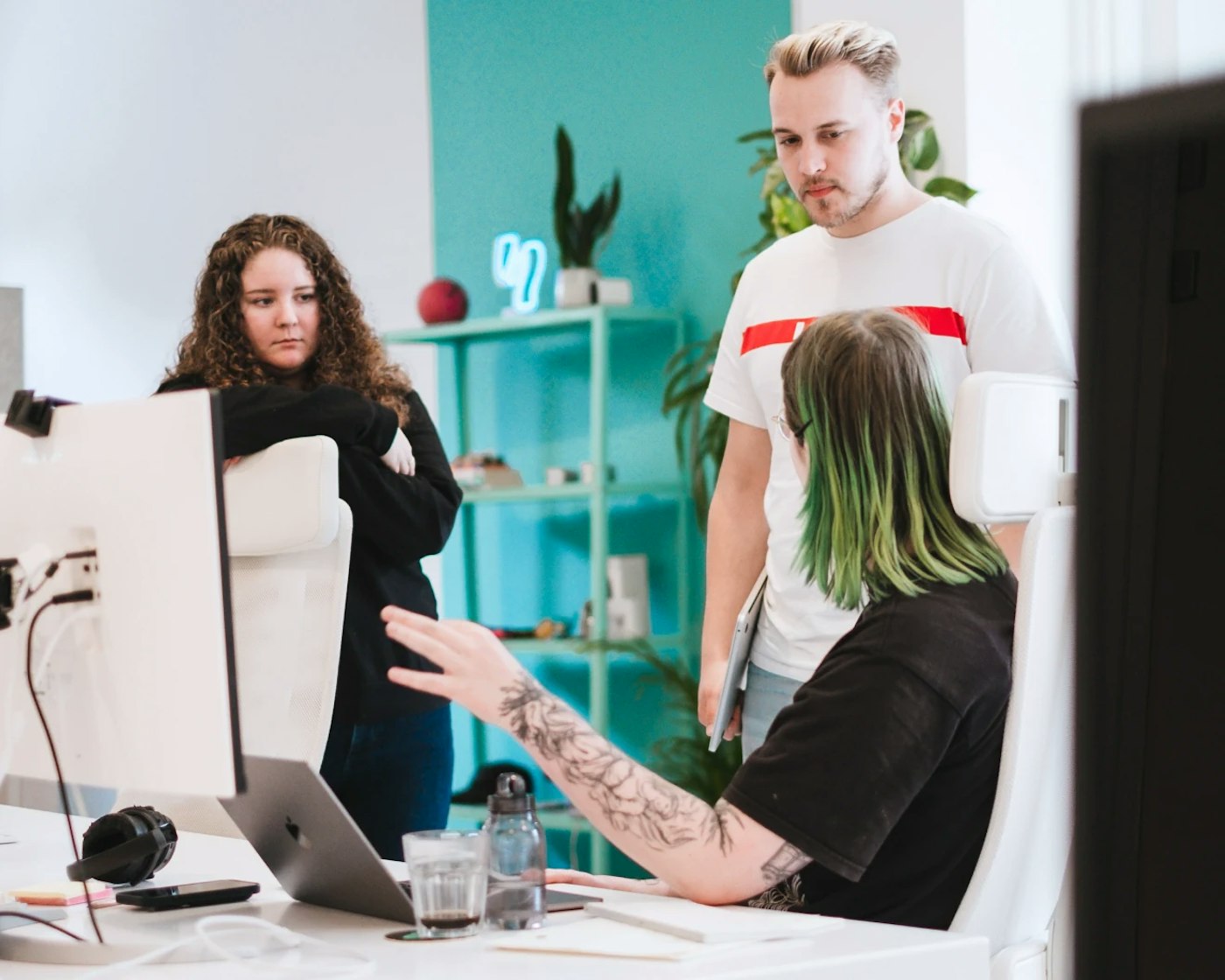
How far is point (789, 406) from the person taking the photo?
1.42 metres

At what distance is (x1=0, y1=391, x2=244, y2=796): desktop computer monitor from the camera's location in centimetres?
103

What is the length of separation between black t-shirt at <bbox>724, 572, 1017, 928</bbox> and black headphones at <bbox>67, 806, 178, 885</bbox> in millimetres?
530

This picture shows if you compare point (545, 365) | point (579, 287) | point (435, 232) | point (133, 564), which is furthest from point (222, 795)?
point (435, 232)

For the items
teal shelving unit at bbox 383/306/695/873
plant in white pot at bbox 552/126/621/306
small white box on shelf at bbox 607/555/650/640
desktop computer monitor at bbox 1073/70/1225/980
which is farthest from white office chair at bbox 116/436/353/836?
plant in white pot at bbox 552/126/621/306

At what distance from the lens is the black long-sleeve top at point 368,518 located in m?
2.05

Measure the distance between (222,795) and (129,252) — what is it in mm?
4826

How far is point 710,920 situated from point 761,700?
0.93 metres

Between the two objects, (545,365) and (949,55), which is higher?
(949,55)

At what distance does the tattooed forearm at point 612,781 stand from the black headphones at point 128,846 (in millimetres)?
376

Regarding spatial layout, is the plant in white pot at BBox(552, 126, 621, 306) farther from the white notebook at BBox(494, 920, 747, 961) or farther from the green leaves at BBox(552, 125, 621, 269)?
the white notebook at BBox(494, 920, 747, 961)

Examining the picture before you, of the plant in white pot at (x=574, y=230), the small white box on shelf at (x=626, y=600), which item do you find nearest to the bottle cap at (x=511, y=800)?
the small white box on shelf at (x=626, y=600)

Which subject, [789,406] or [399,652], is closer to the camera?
[789,406]

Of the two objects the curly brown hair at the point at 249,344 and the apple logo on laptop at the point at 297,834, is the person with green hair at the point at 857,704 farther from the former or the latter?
the curly brown hair at the point at 249,344

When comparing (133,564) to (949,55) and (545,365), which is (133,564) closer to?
(949,55)
